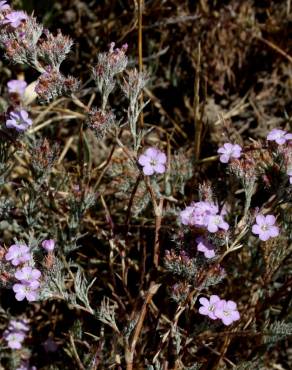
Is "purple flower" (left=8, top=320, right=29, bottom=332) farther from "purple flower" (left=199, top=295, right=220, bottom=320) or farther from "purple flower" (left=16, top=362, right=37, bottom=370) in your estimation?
"purple flower" (left=199, top=295, right=220, bottom=320)

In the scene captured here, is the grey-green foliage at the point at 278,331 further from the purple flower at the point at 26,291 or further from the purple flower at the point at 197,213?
the purple flower at the point at 26,291

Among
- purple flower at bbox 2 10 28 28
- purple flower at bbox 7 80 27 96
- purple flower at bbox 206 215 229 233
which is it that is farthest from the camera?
purple flower at bbox 7 80 27 96

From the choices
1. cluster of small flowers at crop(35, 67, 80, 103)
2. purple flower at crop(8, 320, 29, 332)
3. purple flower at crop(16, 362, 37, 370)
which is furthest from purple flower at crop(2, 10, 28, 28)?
purple flower at crop(16, 362, 37, 370)

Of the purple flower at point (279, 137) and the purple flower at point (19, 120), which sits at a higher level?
the purple flower at point (19, 120)

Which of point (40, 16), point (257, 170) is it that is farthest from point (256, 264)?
point (40, 16)

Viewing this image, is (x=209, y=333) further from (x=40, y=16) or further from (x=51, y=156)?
(x=40, y=16)

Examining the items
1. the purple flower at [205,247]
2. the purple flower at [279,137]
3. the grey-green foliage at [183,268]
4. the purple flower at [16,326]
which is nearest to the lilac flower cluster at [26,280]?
the grey-green foliage at [183,268]

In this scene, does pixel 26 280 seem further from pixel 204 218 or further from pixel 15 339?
pixel 15 339
